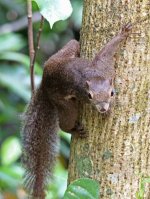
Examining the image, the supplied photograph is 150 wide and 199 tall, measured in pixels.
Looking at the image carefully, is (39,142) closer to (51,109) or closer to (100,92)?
(51,109)

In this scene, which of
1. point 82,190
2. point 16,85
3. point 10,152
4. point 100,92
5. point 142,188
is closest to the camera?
point 82,190

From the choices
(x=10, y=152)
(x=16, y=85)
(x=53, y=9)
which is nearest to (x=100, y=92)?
(x=53, y=9)

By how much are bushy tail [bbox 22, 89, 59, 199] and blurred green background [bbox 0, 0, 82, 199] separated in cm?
11

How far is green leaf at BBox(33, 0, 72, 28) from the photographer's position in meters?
1.91

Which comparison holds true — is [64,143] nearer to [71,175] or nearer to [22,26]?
[22,26]

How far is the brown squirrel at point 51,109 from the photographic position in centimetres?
239

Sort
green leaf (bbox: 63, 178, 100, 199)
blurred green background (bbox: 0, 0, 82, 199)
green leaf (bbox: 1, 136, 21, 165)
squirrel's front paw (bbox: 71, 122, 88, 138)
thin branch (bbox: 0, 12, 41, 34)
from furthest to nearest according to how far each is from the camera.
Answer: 1. thin branch (bbox: 0, 12, 41, 34)
2. green leaf (bbox: 1, 136, 21, 165)
3. blurred green background (bbox: 0, 0, 82, 199)
4. squirrel's front paw (bbox: 71, 122, 88, 138)
5. green leaf (bbox: 63, 178, 100, 199)

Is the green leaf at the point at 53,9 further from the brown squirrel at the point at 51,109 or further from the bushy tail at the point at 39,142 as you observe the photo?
the bushy tail at the point at 39,142

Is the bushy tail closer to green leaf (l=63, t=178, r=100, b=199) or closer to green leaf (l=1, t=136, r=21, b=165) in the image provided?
green leaf (l=63, t=178, r=100, b=199)

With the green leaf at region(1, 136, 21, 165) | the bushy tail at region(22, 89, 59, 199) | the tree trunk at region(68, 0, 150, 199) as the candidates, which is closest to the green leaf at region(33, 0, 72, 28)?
the tree trunk at region(68, 0, 150, 199)

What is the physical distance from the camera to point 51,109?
8.39 ft

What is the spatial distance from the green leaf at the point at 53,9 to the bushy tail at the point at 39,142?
669 mm

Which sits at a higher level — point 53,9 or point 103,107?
point 53,9

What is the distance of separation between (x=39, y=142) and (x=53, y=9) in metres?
0.76
